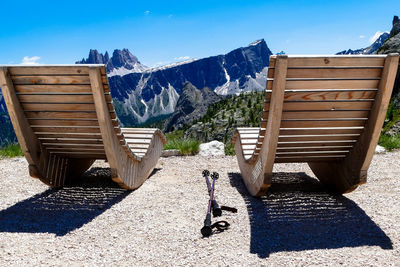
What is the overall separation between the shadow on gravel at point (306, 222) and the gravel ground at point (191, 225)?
0.01 m

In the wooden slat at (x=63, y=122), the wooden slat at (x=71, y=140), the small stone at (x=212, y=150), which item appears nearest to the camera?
the wooden slat at (x=63, y=122)

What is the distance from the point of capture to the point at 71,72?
12.1 feet

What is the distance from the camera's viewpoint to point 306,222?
12.4 ft

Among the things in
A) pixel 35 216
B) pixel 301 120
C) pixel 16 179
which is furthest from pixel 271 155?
pixel 16 179

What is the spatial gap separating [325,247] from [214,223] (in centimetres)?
126

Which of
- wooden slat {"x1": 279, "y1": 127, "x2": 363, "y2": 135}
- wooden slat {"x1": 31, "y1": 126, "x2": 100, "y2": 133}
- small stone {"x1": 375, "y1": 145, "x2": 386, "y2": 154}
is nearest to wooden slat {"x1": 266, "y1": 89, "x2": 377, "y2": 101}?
wooden slat {"x1": 279, "y1": 127, "x2": 363, "y2": 135}

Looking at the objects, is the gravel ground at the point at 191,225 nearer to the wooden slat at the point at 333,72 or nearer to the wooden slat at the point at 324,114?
the wooden slat at the point at 324,114

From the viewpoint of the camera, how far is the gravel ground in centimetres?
304

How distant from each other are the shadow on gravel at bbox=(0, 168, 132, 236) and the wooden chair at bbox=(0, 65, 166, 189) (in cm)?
32

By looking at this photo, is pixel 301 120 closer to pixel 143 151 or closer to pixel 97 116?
pixel 97 116

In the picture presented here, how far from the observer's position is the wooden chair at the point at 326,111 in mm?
3258

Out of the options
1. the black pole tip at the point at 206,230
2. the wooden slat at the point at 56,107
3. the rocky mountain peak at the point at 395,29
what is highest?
the rocky mountain peak at the point at 395,29

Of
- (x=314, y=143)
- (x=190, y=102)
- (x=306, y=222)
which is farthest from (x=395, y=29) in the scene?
(x=190, y=102)

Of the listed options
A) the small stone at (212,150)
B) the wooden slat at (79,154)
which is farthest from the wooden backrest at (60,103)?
the small stone at (212,150)
